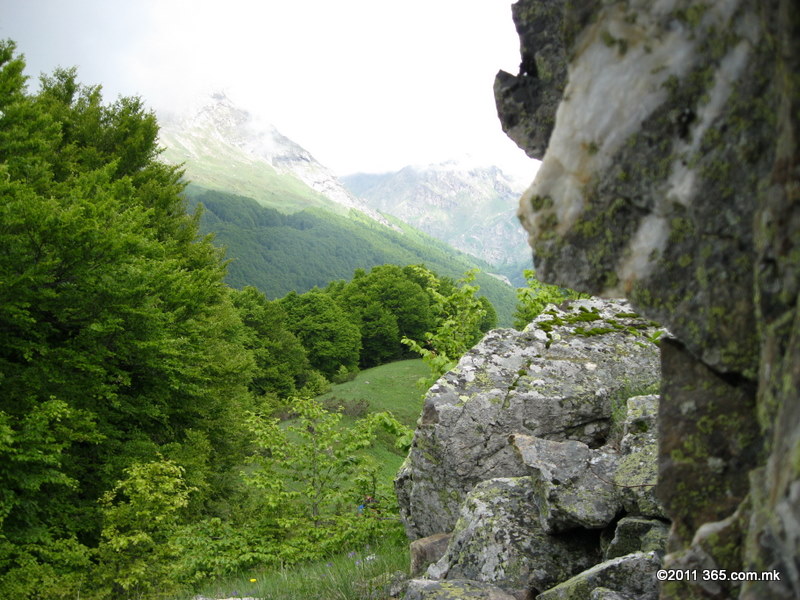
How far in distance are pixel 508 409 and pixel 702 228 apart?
5.69 meters

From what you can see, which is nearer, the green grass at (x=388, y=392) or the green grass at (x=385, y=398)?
the green grass at (x=385, y=398)

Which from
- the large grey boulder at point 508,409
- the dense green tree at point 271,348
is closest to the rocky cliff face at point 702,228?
the large grey boulder at point 508,409

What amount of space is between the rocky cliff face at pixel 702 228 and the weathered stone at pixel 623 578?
5.78ft

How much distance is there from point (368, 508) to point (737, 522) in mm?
10291

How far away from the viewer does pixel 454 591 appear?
13.7 feet

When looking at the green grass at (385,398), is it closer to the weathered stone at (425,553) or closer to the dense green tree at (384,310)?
the dense green tree at (384,310)

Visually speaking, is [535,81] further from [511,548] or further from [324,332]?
[324,332]

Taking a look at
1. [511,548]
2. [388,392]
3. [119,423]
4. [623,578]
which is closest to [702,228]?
[623,578]

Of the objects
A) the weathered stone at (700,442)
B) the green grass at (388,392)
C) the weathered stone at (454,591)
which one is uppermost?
the weathered stone at (700,442)

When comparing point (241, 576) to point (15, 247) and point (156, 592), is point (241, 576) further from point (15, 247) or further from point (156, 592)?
point (15, 247)

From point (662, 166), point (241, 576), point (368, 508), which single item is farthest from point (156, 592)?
point (662, 166)

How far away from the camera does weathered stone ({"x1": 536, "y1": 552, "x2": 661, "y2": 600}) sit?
12.5 feet

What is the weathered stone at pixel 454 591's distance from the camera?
411 centimetres

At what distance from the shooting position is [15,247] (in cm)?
1146
